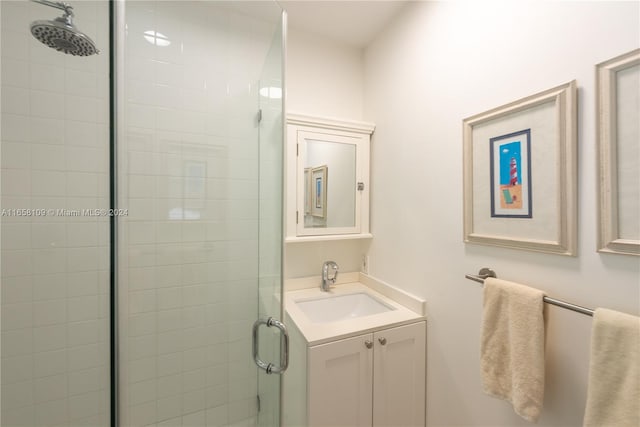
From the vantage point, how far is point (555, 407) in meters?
0.80

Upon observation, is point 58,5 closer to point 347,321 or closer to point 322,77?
point 322,77

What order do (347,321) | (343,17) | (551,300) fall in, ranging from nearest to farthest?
(551,300), (347,321), (343,17)

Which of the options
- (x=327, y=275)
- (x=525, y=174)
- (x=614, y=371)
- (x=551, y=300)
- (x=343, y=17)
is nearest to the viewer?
(x=614, y=371)

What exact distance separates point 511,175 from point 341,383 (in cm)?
111

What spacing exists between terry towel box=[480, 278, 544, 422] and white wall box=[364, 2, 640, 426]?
92 millimetres

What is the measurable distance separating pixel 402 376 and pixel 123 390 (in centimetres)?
127

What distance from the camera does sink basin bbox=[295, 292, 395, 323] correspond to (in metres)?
1.53

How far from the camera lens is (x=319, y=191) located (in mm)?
1605

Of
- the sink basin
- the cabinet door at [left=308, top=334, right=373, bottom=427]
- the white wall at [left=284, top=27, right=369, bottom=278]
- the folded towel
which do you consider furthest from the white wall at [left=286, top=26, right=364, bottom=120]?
the folded towel

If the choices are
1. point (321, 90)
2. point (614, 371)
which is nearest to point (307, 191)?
point (321, 90)

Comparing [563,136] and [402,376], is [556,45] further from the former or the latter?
[402,376]

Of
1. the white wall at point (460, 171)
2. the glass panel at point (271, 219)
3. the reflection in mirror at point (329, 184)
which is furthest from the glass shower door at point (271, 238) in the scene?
the white wall at point (460, 171)

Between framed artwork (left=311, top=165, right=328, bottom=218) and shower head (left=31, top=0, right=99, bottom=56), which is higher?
shower head (left=31, top=0, right=99, bottom=56)

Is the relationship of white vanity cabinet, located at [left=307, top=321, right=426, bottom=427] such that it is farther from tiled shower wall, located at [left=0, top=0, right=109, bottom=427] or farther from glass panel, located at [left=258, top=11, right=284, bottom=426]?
tiled shower wall, located at [left=0, top=0, right=109, bottom=427]
